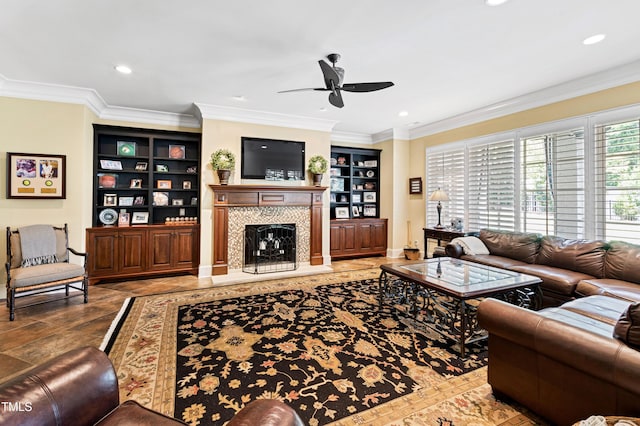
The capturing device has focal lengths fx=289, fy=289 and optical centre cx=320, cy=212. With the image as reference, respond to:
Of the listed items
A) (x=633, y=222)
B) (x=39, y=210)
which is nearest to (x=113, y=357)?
(x=39, y=210)

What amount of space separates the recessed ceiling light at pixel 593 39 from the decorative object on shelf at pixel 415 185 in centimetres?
365

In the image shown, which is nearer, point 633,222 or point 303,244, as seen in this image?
point 633,222

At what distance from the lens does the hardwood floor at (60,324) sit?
245cm

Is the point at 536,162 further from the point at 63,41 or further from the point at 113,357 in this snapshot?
the point at 63,41

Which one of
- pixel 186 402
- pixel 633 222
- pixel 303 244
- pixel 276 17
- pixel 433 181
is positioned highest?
pixel 276 17

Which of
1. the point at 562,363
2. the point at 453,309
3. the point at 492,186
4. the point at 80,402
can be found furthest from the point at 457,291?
the point at 492,186

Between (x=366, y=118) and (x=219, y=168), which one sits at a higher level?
(x=366, y=118)

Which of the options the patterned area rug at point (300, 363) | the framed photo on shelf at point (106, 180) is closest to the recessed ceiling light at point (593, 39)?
the patterned area rug at point (300, 363)

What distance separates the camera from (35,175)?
12.8 ft

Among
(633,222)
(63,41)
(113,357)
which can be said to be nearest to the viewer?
(113,357)

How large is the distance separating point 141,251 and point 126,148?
182 cm

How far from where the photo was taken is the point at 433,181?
607 cm

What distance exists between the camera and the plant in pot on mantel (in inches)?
188

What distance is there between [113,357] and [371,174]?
583 cm
